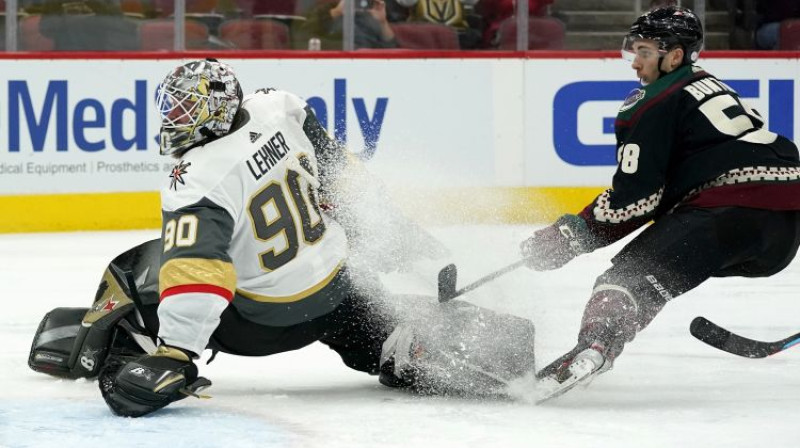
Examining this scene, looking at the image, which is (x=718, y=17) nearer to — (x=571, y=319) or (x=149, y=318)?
(x=571, y=319)

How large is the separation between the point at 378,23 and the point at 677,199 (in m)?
4.03

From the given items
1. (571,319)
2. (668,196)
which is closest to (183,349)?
(668,196)

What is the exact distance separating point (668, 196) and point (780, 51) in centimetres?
421

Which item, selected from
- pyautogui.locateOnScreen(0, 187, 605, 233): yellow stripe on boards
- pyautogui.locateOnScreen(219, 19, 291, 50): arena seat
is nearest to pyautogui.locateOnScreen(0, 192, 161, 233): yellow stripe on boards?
pyautogui.locateOnScreen(0, 187, 605, 233): yellow stripe on boards

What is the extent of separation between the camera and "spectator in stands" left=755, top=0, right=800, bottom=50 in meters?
7.43

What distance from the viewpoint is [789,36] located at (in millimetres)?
7430

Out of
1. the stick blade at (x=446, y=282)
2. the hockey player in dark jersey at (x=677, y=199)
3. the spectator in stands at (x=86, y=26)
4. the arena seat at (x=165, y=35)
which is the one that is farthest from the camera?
the arena seat at (x=165, y=35)

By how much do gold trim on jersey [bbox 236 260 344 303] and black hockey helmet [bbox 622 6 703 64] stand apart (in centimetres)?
92

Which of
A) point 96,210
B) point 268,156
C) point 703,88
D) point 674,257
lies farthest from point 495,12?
point 268,156

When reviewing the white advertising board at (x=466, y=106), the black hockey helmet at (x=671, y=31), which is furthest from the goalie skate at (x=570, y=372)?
the white advertising board at (x=466, y=106)

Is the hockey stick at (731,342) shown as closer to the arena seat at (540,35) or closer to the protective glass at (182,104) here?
the protective glass at (182,104)

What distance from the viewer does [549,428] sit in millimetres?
3088

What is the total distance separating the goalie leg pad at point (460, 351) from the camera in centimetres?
337

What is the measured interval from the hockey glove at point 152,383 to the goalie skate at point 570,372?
77cm
